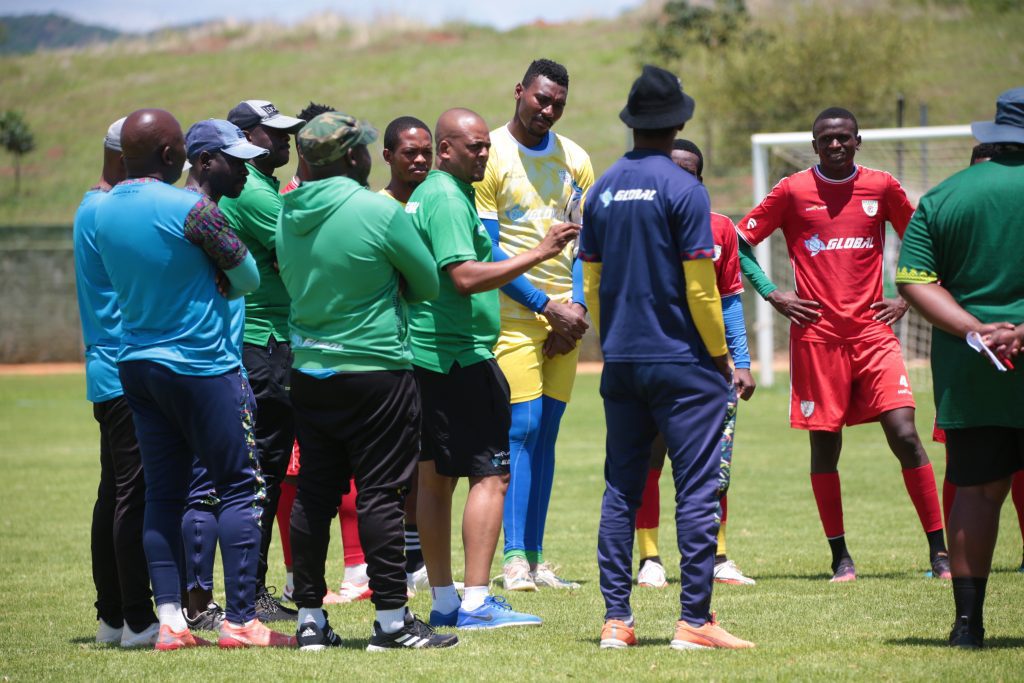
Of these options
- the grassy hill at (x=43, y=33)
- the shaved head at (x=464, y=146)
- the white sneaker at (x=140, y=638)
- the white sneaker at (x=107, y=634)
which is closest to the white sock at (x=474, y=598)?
the white sneaker at (x=140, y=638)

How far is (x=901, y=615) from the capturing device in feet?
20.7

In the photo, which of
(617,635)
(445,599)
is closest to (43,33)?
(445,599)

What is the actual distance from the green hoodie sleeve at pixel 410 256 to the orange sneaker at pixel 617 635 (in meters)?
1.63

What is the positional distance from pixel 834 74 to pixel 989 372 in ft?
120

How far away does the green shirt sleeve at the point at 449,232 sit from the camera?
587cm

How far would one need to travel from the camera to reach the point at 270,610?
698cm

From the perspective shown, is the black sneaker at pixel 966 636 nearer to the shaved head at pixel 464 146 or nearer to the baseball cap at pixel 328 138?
the shaved head at pixel 464 146

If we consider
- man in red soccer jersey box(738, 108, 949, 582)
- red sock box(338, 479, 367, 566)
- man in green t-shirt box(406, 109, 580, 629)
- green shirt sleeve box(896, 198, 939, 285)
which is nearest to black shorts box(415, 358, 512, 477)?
man in green t-shirt box(406, 109, 580, 629)

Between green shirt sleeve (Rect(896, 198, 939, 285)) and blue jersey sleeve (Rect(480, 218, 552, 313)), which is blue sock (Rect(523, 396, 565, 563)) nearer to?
blue jersey sleeve (Rect(480, 218, 552, 313))

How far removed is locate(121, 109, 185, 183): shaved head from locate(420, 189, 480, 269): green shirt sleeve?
1.19 m

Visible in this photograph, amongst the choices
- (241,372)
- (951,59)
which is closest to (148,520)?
(241,372)

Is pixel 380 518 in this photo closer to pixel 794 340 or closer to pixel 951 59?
pixel 794 340

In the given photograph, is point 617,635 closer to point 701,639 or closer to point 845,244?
point 701,639

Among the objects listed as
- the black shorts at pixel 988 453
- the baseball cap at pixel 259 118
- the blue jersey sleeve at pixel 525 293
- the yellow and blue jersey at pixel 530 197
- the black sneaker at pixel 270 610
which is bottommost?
the black sneaker at pixel 270 610
